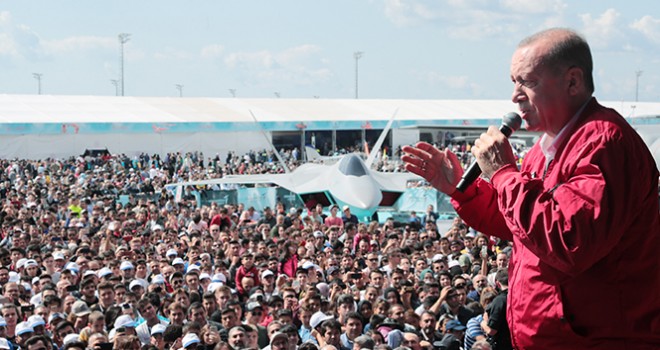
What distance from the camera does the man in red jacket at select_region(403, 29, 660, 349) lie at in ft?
6.02

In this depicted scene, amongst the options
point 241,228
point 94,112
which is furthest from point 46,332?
point 94,112

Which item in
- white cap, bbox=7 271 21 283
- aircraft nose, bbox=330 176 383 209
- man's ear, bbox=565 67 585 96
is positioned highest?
man's ear, bbox=565 67 585 96

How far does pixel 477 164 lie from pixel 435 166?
0.29 metres

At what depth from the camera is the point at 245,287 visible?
28.9 feet

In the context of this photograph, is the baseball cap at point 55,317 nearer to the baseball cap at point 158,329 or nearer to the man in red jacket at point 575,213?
the baseball cap at point 158,329

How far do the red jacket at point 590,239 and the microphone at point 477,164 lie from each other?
0.78ft

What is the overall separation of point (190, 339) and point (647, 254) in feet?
15.2

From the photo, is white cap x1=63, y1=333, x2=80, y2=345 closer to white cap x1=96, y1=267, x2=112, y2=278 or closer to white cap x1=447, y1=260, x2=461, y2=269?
white cap x1=96, y1=267, x2=112, y2=278

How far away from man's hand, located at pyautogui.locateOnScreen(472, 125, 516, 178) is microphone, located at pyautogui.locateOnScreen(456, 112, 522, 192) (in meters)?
0.11

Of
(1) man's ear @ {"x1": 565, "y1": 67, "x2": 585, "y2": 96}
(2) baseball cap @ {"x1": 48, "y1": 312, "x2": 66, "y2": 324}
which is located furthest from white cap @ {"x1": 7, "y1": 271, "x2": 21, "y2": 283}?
(1) man's ear @ {"x1": 565, "y1": 67, "x2": 585, "y2": 96}

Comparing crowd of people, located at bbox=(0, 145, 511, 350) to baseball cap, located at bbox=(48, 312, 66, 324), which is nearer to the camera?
crowd of people, located at bbox=(0, 145, 511, 350)

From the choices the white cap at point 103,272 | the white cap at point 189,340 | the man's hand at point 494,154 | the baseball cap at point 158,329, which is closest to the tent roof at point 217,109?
the white cap at point 103,272

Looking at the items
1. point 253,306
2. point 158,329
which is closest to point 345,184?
point 253,306

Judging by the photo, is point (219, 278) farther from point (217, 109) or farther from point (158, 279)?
point (217, 109)
